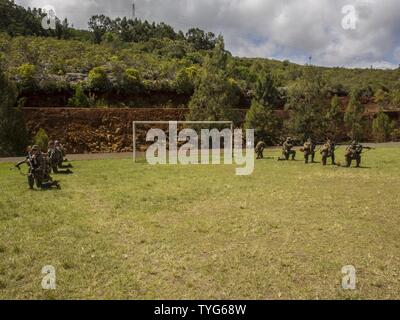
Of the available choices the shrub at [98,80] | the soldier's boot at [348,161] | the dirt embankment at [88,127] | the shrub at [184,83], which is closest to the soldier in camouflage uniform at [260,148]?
the soldier's boot at [348,161]

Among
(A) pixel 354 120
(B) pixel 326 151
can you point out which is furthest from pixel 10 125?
(A) pixel 354 120

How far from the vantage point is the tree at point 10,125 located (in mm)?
30906

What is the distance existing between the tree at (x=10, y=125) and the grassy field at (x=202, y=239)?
1408cm

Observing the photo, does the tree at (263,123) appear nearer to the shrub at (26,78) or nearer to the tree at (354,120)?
the tree at (354,120)

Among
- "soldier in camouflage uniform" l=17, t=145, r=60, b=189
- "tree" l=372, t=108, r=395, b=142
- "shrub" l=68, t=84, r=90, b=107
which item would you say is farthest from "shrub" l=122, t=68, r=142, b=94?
"soldier in camouflage uniform" l=17, t=145, r=60, b=189

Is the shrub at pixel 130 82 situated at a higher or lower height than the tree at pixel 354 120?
higher

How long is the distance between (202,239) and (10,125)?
25.7m

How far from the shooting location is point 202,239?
1023 cm

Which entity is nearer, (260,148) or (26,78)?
(260,148)

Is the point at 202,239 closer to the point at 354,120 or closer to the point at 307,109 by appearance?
the point at 307,109

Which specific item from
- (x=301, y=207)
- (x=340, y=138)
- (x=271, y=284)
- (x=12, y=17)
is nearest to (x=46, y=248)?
(x=271, y=284)
